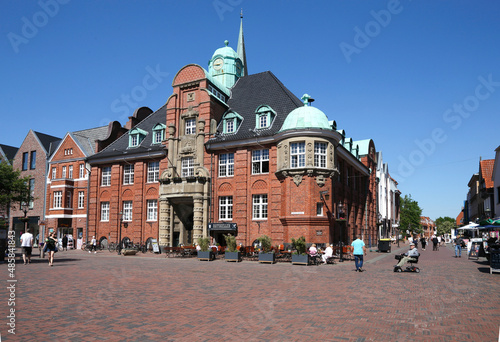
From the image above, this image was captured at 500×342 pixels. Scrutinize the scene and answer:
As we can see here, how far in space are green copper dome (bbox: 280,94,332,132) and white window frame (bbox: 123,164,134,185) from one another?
1708 cm

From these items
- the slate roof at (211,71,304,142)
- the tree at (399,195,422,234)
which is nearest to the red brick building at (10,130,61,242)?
the slate roof at (211,71,304,142)

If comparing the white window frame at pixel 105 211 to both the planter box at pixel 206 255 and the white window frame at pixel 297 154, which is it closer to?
the planter box at pixel 206 255

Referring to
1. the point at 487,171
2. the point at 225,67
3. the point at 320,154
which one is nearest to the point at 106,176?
the point at 225,67

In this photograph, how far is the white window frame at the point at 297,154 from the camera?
2961 centimetres

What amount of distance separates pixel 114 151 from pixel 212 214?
13698 millimetres

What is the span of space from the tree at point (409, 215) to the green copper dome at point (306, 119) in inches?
2692

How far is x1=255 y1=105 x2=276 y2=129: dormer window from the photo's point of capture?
1281 inches

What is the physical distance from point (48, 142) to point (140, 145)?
17.5m

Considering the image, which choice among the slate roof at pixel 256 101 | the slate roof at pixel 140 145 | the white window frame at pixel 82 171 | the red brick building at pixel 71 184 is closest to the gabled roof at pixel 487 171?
the slate roof at pixel 256 101

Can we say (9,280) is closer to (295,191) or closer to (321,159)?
(295,191)

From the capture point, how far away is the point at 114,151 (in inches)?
1554

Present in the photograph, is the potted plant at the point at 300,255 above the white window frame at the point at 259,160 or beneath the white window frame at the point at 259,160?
beneath

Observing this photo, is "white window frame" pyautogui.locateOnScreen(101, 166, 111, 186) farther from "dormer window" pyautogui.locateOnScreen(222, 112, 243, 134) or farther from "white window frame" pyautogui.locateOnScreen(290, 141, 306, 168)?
"white window frame" pyautogui.locateOnScreen(290, 141, 306, 168)

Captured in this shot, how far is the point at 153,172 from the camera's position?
3741cm
